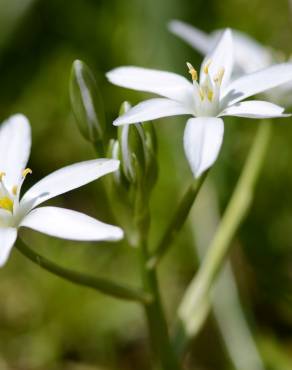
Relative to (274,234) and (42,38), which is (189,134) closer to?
(274,234)

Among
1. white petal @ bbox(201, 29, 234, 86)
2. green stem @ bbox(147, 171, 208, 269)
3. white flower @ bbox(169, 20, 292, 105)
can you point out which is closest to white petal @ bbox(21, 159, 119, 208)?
green stem @ bbox(147, 171, 208, 269)

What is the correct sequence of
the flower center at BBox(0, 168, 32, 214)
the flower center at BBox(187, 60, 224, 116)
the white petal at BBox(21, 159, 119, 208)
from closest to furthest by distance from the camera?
the white petal at BBox(21, 159, 119, 208), the flower center at BBox(0, 168, 32, 214), the flower center at BBox(187, 60, 224, 116)

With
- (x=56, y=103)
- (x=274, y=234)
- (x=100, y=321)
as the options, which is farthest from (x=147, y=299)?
(x=56, y=103)

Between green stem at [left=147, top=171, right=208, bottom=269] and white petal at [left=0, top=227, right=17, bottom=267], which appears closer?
white petal at [left=0, top=227, right=17, bottom=267]

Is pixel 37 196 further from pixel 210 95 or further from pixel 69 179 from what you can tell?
Answer: pixel 210 95

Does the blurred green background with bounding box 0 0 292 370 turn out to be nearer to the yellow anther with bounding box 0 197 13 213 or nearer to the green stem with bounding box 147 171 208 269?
the green stem with bounding box 147 171 208 269

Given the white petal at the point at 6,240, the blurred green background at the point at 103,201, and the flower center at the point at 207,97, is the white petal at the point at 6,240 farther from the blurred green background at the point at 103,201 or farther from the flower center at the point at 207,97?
the blurred green background at the point at 103,201

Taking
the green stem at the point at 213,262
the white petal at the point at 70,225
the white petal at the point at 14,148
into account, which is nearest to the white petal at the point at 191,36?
the green stem at the point at 213,262

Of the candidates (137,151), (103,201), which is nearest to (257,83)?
(137,151)
